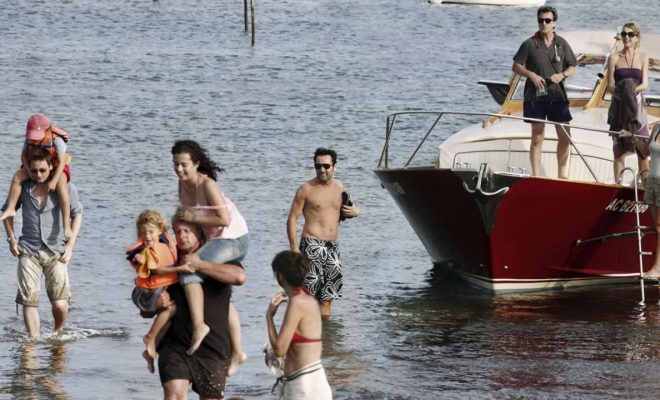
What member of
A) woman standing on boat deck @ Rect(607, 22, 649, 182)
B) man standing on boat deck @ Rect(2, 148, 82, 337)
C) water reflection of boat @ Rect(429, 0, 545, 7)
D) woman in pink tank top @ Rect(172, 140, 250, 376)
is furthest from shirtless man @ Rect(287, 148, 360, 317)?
water reflection of boat @ Rect(429, 0, 545, 7)

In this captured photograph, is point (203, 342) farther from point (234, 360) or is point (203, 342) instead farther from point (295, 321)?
point (295, 321)

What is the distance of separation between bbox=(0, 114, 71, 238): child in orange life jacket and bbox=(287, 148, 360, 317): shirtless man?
2.39 metres

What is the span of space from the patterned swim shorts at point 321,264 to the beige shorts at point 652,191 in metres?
3.35

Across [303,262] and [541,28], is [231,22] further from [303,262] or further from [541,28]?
[303,262]

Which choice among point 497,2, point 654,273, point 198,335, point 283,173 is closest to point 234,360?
point 198,335

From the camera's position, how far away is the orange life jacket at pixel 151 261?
8.84m

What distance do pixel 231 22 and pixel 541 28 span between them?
4235cm

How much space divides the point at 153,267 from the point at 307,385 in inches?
46.3

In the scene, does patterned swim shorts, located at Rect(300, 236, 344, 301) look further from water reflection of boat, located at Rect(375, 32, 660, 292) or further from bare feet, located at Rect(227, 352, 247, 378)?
A: bare feet, located at Rect(227, 352, 247, 378)

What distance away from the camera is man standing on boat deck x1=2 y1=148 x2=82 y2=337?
1175 cm

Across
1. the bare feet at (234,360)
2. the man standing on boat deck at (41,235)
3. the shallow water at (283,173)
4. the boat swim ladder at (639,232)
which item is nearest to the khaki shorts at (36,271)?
the man standing on boat deck at (41,235)

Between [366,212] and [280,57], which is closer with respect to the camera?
[366,212]

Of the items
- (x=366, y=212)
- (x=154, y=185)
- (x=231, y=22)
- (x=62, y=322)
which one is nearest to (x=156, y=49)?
(x=231, y=22)

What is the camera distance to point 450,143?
16.5 metres
